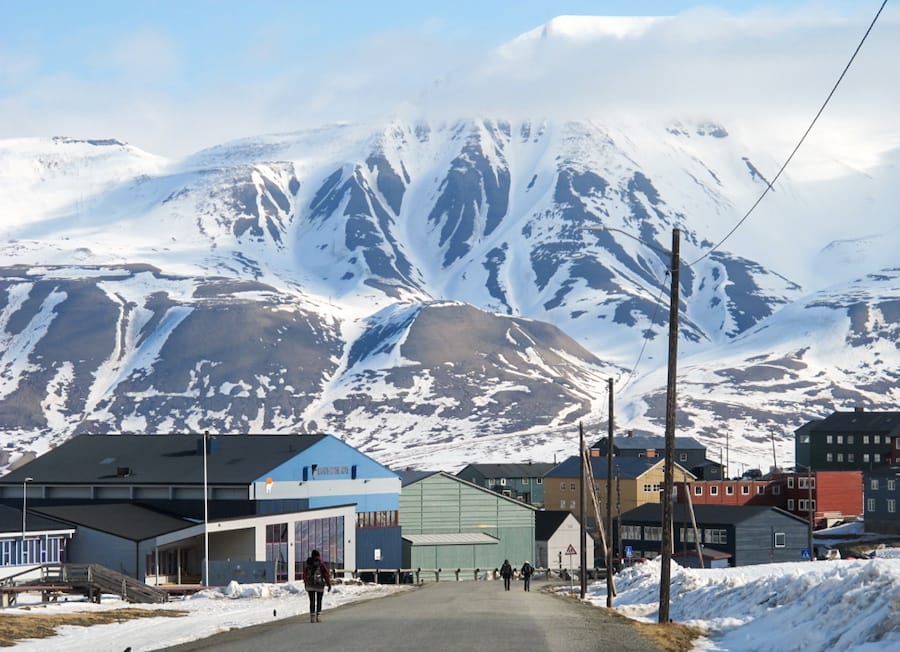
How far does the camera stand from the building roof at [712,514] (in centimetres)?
13364

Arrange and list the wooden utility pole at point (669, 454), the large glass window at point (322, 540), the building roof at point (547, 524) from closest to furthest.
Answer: the wooden utility pole at point (669, 454), the large glass window at point (322, 540), the building roof at point (547, 524)

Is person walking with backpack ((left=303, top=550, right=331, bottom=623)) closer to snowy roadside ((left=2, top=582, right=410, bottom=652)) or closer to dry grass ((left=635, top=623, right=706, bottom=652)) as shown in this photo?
snowy roadside ((left=2, top=582, right=410, bottom=652))

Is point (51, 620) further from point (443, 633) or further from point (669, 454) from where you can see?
point (669, 454)

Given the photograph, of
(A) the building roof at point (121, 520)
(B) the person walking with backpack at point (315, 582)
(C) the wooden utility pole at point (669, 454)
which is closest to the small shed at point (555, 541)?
(A) the building roof at point (121, 520)

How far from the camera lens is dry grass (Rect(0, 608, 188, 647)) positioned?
33466 millimetres

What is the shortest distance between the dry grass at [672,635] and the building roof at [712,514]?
98.2 m

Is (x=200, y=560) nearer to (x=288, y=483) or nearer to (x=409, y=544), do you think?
(x=288, y=483)

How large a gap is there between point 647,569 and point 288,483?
36893mm

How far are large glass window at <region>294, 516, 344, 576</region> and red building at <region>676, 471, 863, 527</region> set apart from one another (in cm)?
6480

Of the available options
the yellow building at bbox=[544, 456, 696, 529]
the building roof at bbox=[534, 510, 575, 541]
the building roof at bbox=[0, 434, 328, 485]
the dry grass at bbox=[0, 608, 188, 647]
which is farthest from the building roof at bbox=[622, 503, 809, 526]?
the dry grass at bbox=[0, 608, 188, 647]

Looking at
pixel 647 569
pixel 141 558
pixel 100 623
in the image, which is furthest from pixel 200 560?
pixel 100 623

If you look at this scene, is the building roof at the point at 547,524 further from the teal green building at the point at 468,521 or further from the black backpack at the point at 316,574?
the black backpack at the point at 316,574

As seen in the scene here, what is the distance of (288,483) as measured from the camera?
343 feet

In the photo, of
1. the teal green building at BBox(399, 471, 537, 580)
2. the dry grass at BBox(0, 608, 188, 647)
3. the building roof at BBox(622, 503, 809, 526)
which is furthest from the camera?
the building roof at BBox(622, 503, 809, 526)
